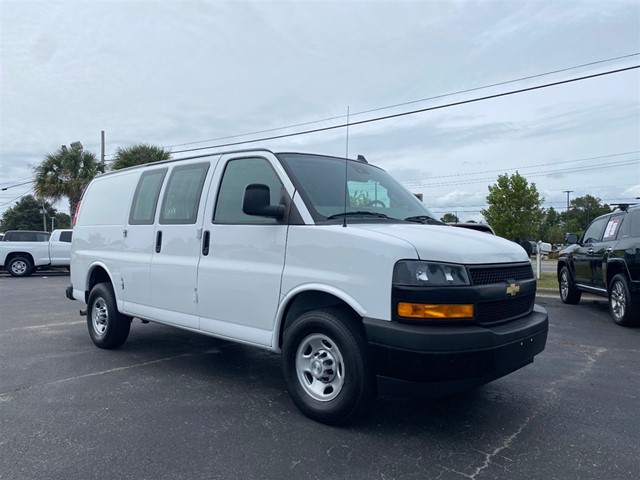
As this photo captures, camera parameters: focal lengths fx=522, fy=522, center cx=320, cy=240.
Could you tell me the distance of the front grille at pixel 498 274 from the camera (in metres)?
3.57

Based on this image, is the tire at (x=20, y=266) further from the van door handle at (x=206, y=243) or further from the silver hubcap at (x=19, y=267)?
the van door handle at (x=206, y=243)

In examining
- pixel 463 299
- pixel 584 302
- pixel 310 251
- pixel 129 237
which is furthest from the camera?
pixel 584 302

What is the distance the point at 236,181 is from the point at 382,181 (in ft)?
4.65

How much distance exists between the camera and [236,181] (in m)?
4.75

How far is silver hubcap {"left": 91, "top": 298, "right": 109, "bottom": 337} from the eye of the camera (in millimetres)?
6307

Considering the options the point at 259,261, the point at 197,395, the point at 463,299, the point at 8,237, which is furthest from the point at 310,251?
the point at 8,237

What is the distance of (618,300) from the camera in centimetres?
804

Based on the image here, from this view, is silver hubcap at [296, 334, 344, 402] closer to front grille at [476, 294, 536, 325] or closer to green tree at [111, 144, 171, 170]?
front grille at [476, 294, 536, 325]

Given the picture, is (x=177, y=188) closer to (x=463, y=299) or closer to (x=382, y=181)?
(x=382, y=181)

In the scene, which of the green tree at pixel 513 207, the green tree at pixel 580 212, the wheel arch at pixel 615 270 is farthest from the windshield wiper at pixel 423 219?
the green tree at pixel 580 212

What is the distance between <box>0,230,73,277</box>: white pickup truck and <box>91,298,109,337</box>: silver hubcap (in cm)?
1316

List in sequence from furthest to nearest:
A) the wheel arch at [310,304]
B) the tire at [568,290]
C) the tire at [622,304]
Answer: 1. the tire at [568,290]
2. the tire at [622,304]
3. the wheel arch at [310,304]

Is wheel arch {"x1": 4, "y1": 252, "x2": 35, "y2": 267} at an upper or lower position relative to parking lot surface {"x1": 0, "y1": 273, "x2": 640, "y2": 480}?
upper

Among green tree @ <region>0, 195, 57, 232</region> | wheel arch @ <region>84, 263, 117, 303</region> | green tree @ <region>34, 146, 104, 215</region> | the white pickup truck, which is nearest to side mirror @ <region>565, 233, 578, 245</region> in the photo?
wheel arch @ <region>84, 263, 117, 303</region>
